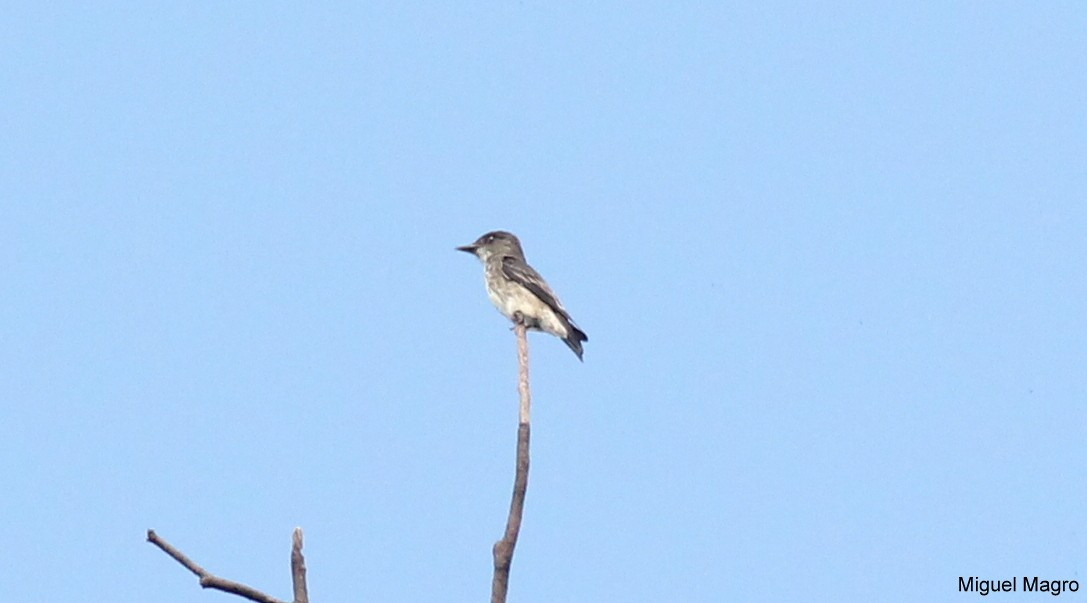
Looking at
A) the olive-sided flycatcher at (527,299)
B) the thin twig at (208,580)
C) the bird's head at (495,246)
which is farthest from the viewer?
the bird's head at (495,246)

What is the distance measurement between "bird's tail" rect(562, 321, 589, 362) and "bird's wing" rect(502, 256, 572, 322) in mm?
129

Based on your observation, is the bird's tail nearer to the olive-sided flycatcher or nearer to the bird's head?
the olive-sided flycatcher

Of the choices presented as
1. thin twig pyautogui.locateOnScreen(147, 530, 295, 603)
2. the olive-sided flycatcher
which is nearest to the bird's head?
the olive-sided flycatcher

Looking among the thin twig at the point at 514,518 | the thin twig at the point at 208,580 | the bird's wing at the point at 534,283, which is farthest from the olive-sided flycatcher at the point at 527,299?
the thin twig at the point at 208,580

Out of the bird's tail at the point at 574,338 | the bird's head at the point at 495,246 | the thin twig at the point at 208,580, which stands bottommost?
the thin twig at the point at 208,580

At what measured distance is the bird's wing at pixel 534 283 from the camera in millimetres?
12711

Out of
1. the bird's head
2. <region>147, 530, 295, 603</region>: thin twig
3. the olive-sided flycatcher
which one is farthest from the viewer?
the bird's head

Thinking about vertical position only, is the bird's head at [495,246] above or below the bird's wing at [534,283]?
above

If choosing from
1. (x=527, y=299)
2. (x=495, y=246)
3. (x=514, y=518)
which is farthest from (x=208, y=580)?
(x=495, y=246)

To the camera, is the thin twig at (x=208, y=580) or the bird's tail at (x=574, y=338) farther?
the bird's tail at (x=574, y=338)

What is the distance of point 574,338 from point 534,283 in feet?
2.37

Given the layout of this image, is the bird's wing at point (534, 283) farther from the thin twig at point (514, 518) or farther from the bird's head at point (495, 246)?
the thin twig at point (514, 518)

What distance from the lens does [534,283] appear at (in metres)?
12.8

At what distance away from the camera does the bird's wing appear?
1271 cm
